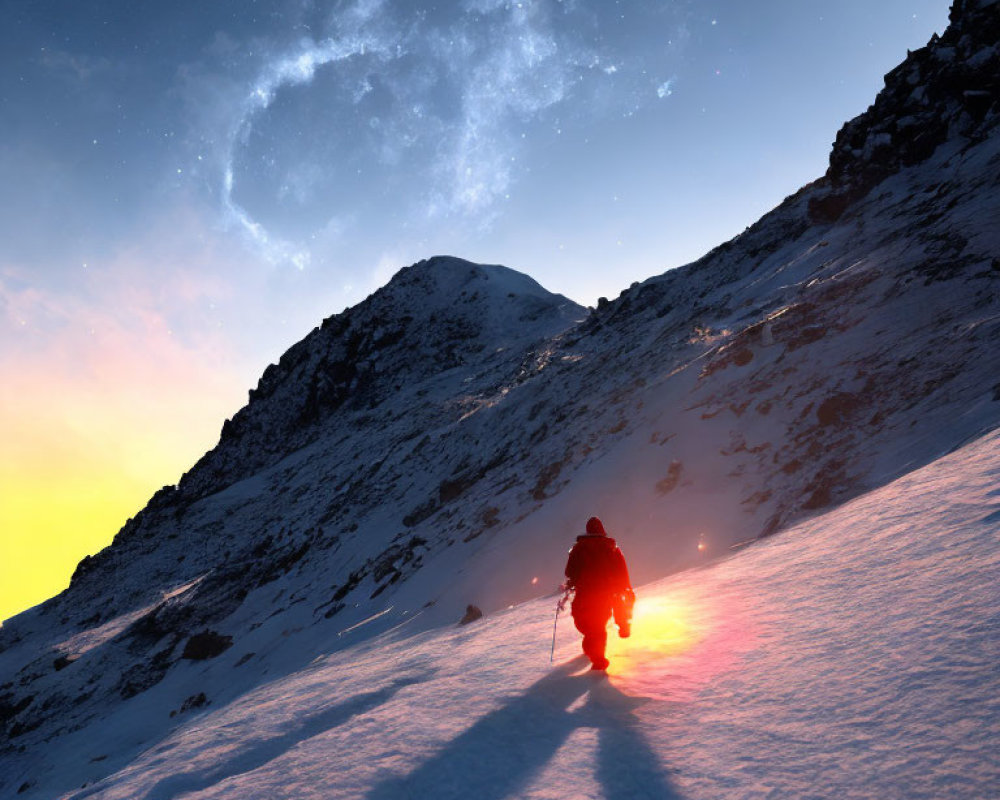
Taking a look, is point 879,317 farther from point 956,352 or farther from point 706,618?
point 706,618

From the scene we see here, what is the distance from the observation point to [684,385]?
71.5ft

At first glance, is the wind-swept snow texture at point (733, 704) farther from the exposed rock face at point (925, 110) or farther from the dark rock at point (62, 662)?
the dark rock at point (62, 662)

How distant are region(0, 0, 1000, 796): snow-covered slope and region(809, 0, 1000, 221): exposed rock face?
0.13 metres

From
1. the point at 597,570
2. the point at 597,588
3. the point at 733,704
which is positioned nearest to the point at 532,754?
the point at 733,704

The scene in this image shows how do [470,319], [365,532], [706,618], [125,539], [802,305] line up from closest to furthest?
1. [706,618]
2. [802,305]
3. [365,532]
4. [125,539]
5. [470,319]

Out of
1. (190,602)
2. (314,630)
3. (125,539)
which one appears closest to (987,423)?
(314,630)

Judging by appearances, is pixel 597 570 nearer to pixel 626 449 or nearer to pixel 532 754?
pixel 532 754

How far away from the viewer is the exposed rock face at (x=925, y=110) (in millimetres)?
26875

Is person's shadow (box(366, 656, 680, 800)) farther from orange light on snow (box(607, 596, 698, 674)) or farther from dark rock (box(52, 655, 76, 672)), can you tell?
dark rock (box(52, 655, 76, 672))

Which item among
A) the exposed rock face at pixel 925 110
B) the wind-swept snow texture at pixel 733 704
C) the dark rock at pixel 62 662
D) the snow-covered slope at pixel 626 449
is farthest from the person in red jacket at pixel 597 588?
the dark rock at pixel 62 662

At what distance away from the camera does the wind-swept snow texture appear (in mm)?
3494

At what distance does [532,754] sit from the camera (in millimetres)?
4656

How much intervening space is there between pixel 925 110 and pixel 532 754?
1445 inches

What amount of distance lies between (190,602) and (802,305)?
33.2m
